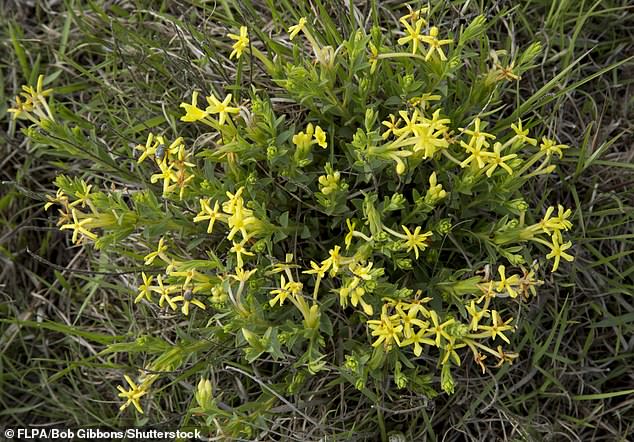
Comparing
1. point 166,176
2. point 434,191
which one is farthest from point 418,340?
point 166,176

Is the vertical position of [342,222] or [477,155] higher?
[477,155]

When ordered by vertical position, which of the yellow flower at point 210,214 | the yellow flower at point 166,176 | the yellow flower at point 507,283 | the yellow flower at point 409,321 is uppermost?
the yellow flower at point 166,176

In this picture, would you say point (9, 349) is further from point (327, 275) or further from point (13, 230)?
point (327, 275)

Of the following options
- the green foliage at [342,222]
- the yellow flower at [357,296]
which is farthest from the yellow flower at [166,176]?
the yellow flower at [357,296]

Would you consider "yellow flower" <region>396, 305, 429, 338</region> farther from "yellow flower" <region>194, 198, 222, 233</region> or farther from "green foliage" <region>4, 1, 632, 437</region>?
"yellow flower" <region>194, 198, 222, 233</region>

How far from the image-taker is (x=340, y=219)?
2332 mm

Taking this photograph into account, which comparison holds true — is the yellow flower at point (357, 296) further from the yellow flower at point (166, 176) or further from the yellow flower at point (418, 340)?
the yellow flower at point (166, 176)

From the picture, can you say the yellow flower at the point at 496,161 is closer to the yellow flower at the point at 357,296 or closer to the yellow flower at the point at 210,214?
the yellow flower at the point at 357,296

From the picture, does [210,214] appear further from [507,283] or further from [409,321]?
[507,283]

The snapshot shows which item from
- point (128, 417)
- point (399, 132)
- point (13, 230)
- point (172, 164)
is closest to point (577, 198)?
point (399, 132)

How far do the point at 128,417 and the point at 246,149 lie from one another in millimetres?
1460

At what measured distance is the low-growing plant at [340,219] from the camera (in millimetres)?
2020

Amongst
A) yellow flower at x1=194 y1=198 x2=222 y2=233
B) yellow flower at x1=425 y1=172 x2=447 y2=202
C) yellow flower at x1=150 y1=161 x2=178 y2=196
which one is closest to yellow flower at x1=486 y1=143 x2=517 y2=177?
yellow flower at x1=425 y1=172 x2=447 y2=202

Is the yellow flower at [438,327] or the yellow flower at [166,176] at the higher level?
the yellow flower at [166,176]
